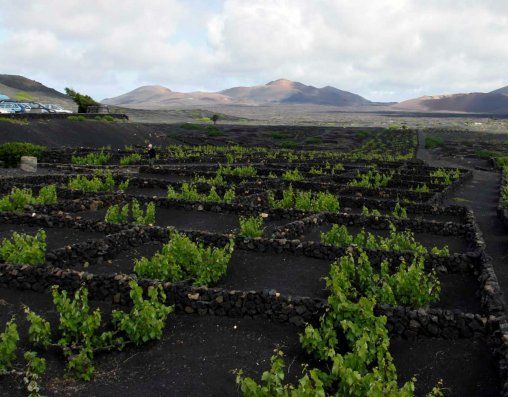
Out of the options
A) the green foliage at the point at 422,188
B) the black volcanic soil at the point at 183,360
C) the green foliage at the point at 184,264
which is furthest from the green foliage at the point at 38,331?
the green foliage at the point at 422,188

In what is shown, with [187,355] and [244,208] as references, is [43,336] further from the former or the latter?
[244,208]

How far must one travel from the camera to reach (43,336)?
984cm

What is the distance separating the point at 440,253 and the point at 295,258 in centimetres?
476

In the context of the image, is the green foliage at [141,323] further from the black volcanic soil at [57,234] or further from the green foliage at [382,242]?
the green foliage at [382,242]

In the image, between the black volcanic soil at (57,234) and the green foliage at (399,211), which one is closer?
the black volcanic soil at (57,234)

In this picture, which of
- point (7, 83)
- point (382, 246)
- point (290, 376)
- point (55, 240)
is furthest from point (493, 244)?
point (7, 83)

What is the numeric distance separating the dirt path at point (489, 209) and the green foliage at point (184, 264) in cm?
849

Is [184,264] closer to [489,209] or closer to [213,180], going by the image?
[213,180]

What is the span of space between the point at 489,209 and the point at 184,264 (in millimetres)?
21542

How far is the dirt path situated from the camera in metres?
17.3

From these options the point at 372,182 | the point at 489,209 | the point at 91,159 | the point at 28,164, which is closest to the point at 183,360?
the point at 489,209

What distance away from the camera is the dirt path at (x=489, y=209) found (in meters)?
17.3

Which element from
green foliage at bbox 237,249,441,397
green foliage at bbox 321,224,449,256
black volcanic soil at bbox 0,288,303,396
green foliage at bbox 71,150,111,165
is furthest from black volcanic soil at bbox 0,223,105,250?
green foliage at bbox 71,150,111,165

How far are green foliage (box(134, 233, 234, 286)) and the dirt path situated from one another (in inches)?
334
